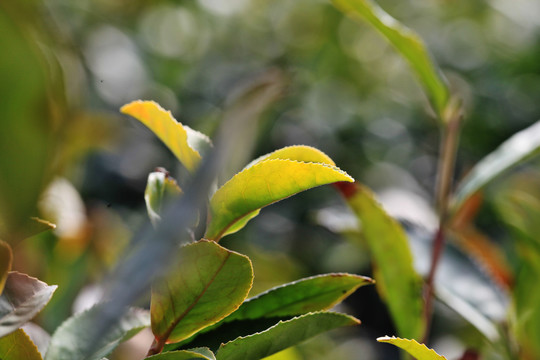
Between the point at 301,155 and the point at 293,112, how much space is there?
1.49 m

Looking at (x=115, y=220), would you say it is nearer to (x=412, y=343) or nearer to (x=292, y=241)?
(x=292, y=241)

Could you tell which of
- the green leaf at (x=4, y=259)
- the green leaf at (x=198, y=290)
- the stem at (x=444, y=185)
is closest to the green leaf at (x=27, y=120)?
the green leaf at (x=4, y=259)

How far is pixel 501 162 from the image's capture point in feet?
2.62

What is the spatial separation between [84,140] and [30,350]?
2.91ft

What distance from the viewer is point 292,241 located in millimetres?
1593

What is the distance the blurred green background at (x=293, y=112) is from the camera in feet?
3.49

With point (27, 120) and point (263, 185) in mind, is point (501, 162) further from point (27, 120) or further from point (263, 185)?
point (27, 120)

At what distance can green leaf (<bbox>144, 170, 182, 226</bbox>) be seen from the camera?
485 millimetres

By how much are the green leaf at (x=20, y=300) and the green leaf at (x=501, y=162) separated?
560 millimetres

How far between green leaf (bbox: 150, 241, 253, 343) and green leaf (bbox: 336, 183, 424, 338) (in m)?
0.30

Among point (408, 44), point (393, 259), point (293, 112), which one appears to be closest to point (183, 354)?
point (393, 259)

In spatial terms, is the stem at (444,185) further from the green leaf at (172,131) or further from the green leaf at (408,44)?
the green leaf at (172,131)

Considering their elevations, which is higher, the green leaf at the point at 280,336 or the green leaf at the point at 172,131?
the green leaf at the point at 172,131

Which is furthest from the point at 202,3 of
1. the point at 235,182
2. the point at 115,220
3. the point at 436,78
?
the point at 235,182
